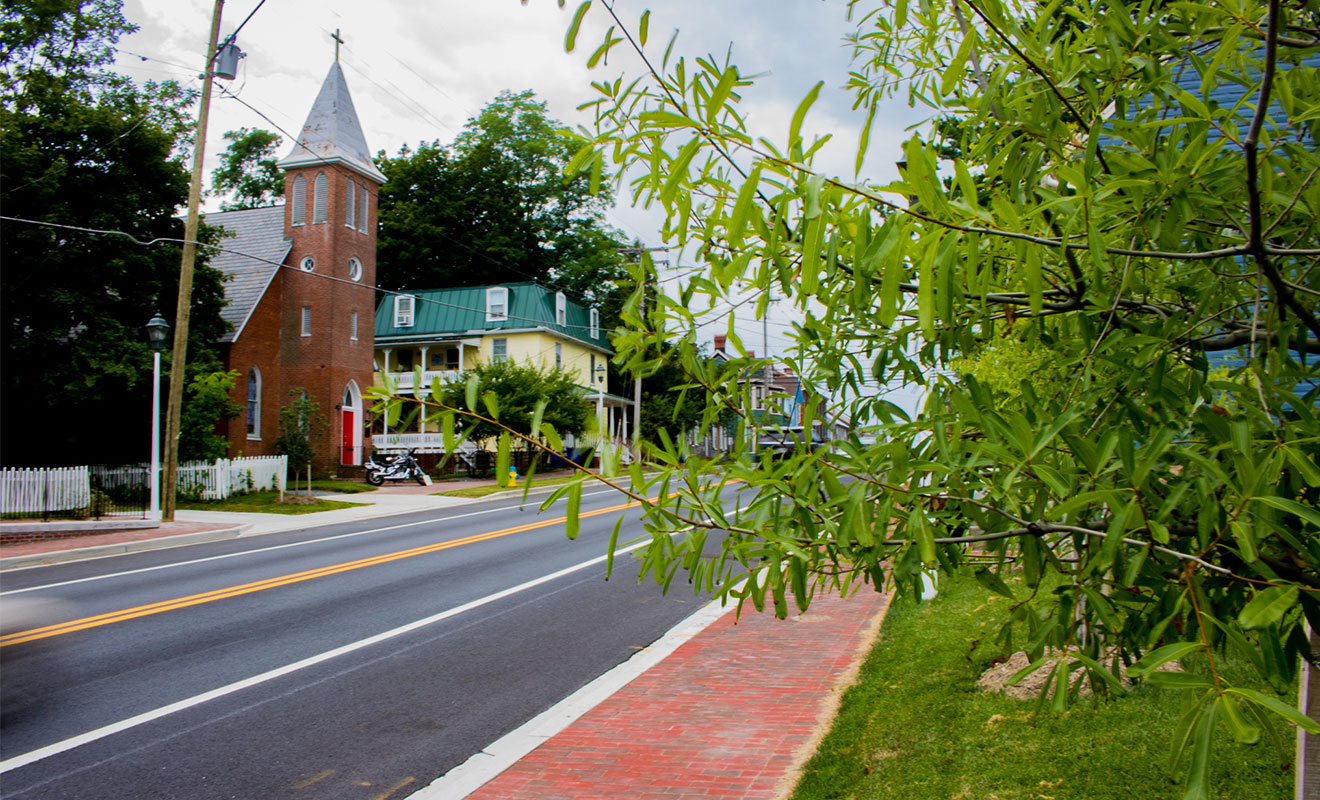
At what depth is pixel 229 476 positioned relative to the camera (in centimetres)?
2861

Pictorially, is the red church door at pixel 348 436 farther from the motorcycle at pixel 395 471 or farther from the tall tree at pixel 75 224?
the tall tree at pixel 75 224

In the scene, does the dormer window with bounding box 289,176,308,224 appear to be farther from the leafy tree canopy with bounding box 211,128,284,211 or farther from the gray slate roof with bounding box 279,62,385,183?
the leafy tree canopy with bounding box 211,128,284,211

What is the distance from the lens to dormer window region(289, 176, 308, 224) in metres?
38.4

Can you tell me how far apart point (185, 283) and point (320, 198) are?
18107 mm

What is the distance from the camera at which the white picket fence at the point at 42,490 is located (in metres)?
21.4

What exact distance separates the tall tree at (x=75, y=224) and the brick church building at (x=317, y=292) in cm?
802

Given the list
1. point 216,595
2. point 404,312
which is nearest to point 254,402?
point 404,312

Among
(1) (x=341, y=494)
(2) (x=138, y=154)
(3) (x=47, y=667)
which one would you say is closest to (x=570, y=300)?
(1) (x=341, y=494)

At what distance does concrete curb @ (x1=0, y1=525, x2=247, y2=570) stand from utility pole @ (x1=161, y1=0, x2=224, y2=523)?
106 inches

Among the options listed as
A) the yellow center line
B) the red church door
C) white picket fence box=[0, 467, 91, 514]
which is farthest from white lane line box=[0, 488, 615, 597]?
the red church door

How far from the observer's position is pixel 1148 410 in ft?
7.03

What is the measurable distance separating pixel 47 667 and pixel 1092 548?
8906 mm

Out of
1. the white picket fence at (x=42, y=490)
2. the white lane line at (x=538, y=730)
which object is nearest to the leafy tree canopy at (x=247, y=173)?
the white picket fence at (x=42, y=490)

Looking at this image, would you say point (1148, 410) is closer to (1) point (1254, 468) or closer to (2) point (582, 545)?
(1) point (1254, 468)
